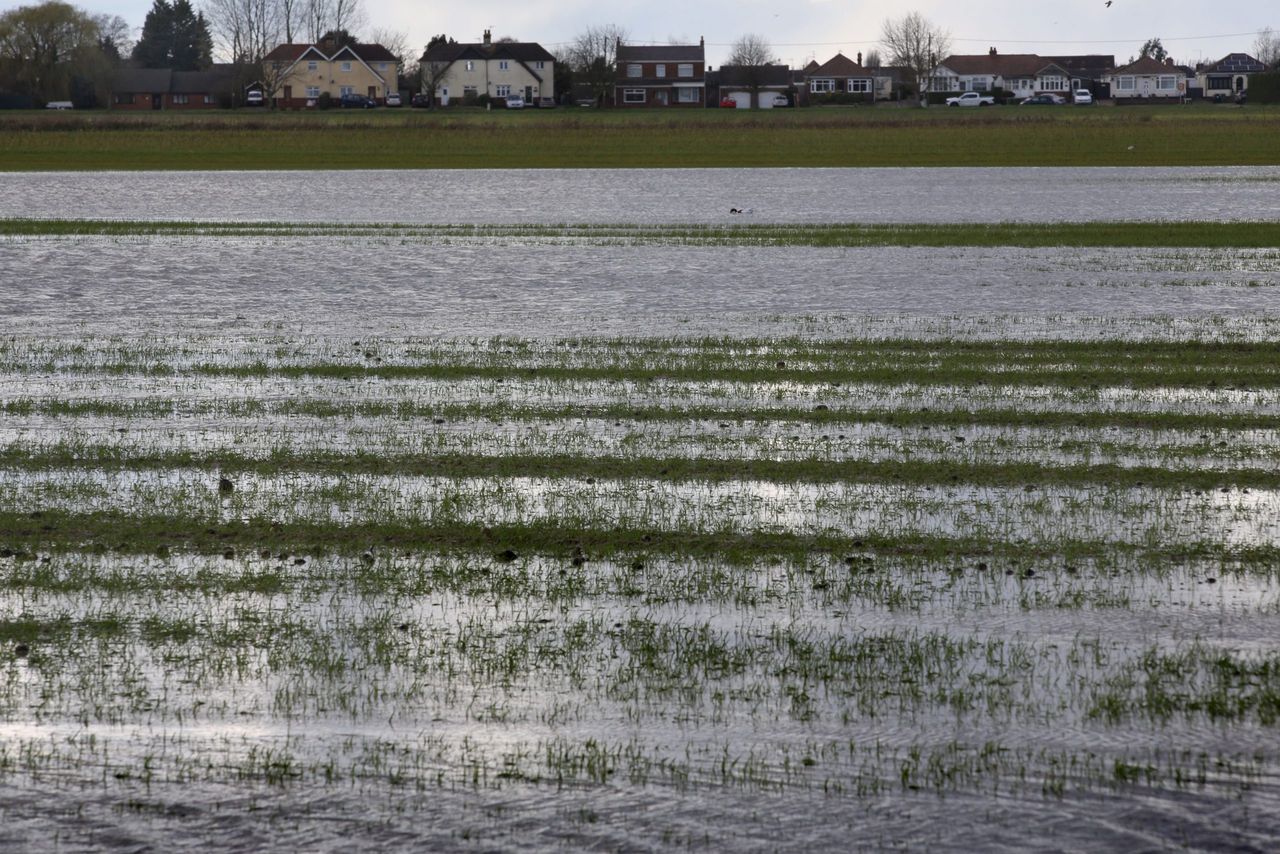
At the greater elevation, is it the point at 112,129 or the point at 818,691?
the point at 112,129

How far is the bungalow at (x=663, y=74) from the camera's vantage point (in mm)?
165625

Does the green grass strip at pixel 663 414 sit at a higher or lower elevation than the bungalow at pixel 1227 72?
lower

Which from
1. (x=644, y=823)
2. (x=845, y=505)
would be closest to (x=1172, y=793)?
(x=644, y=823)

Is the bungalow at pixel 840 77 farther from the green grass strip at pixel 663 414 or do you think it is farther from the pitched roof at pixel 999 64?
the green grass strip at pixel 663 414

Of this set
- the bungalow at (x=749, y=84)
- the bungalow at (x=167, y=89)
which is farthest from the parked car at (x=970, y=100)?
the bungalow at (x=167, y=89)

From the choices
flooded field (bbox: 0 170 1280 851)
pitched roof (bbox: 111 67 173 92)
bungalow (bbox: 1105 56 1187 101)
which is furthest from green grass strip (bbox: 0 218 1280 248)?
bungalow (bbox: 1105 56 1187 101)

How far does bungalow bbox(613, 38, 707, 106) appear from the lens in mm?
165625

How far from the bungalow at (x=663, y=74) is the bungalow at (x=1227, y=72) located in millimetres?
57474

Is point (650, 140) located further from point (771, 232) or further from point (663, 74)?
point (663, 74)

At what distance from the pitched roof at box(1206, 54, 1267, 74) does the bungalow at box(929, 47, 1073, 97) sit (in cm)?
1707

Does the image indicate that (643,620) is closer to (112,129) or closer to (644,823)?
(644,823)

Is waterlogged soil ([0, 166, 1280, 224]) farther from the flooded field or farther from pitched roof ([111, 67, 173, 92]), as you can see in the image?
pitched roof ([111, 67, 173, 92])

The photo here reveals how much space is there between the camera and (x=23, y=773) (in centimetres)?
673

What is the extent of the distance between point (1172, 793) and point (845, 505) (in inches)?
184
